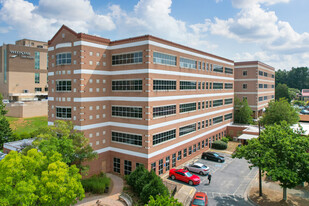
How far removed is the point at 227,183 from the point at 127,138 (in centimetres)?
1440

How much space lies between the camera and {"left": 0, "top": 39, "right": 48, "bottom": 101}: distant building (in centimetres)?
8150

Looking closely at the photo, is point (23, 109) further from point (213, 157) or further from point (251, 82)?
point (251, 82)

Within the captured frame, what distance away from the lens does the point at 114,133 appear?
32406 mm

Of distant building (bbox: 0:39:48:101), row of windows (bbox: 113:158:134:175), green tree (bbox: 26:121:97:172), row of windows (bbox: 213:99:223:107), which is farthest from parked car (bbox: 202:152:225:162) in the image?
distant building (bbox: 0:39:48:101)

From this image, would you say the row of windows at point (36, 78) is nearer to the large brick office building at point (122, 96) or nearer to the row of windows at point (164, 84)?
the large brick office building at point (122, 96)

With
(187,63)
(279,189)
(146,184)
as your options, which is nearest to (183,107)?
(187,63)

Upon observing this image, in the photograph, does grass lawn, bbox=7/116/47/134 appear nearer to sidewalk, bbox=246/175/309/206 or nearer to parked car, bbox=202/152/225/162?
parked car, bbox=202/152/225/162

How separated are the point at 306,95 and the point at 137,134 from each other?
15740cm

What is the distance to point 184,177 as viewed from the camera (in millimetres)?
29297

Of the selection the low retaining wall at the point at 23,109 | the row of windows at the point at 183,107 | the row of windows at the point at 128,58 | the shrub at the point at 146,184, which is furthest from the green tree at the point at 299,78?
the shrub at the point at 146,184

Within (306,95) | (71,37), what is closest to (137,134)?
(71,37)

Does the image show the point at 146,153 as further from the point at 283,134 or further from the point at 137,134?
the point at 283,134

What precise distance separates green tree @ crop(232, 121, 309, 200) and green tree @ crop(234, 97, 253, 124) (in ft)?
110

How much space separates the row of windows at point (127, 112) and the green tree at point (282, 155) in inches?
513
